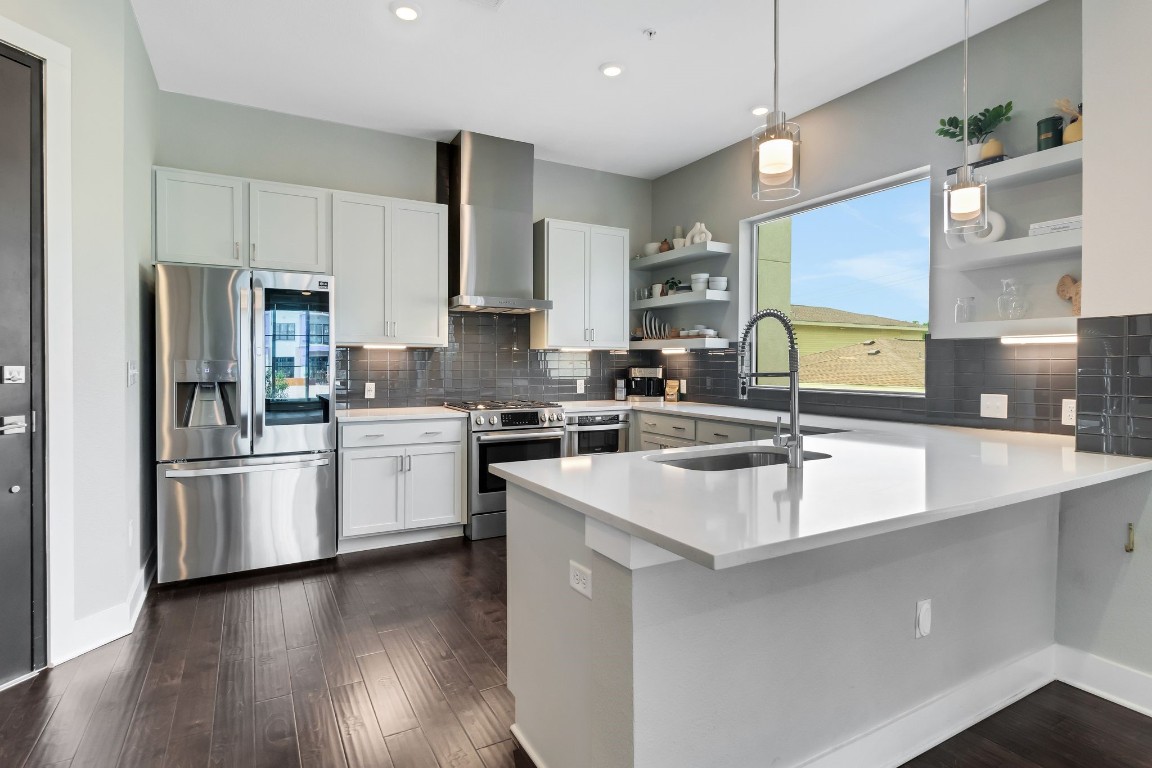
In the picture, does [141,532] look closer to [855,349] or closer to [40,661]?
[40,661]

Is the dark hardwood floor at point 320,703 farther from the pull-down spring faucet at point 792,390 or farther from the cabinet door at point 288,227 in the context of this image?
the cabinet door at point 288,227

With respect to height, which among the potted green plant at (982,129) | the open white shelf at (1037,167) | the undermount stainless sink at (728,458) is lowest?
the undermount stainless sink at (728,458)

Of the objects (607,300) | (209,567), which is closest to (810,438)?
(607,300)

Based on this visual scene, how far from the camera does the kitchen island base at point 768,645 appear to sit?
1.43 m

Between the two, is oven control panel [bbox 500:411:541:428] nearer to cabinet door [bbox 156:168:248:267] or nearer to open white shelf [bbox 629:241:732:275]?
open white shelf [bbox 629:241:732:275]

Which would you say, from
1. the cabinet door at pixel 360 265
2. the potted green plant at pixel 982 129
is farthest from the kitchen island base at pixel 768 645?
the cabinet door at pixel 360 265

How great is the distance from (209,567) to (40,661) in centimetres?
98

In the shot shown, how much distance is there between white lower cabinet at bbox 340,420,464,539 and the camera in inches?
149

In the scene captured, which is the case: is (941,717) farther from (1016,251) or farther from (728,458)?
(1016,251)

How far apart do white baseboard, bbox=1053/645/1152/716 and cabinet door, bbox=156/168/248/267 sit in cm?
456

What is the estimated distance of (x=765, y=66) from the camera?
133 inches

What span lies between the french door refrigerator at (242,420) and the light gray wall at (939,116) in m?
3.17

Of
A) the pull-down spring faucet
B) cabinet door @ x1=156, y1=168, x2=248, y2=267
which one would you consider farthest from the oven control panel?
the pull-down spring faucet

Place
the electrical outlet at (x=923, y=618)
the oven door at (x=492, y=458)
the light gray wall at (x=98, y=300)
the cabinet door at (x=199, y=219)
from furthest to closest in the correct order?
1. the oven door at (x=492, y=458)
2. the cabinet door at (x=199, y=219)
3. the light gray wall at (x=98, y=300)
4. the electrical outlet at (x=923, y=618)
